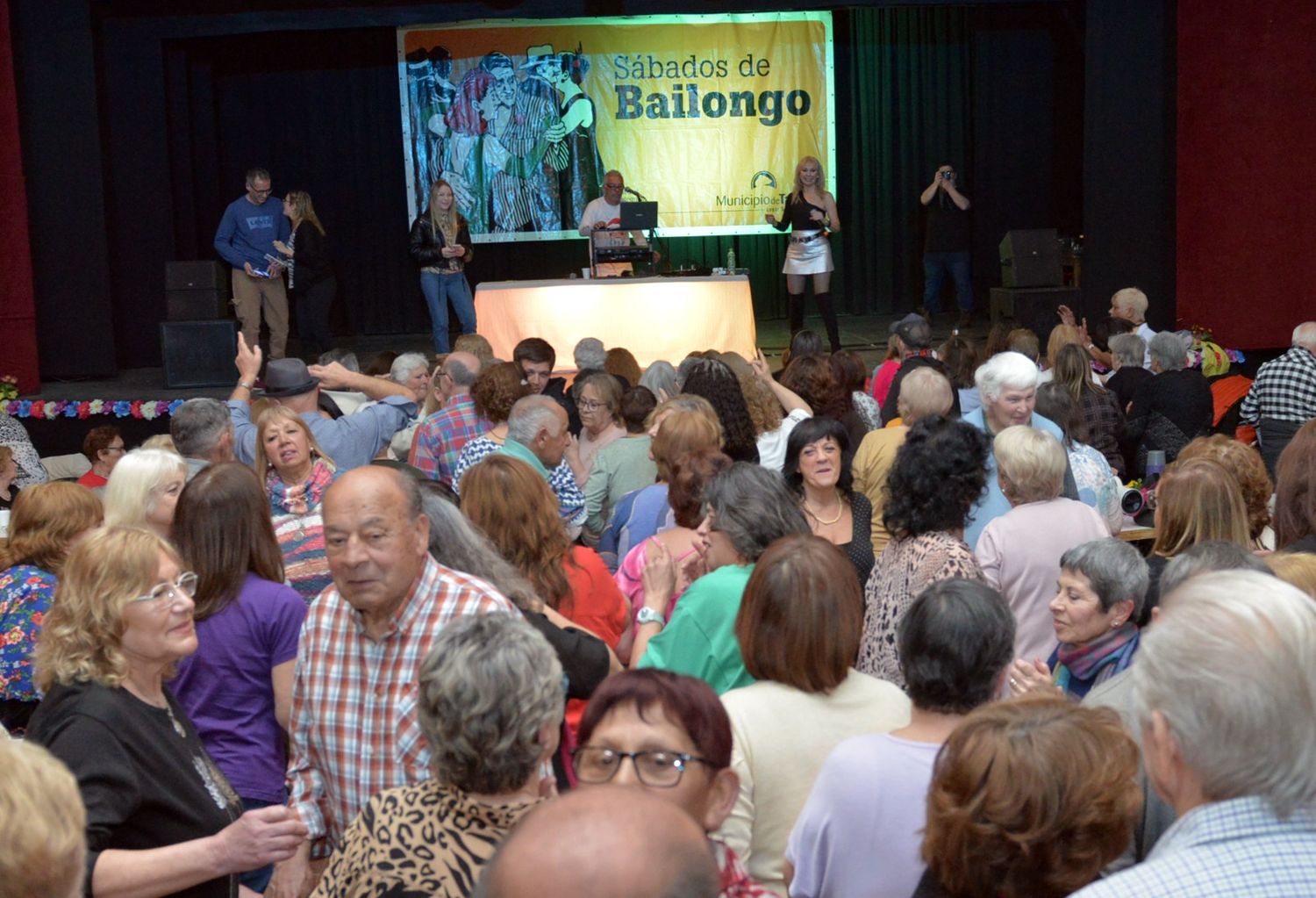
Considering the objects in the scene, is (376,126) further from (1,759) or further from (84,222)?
(1,759)

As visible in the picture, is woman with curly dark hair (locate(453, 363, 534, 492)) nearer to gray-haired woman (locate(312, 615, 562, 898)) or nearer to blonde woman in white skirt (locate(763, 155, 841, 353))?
gray-haired woman (locate(312, 615, 562, 898))

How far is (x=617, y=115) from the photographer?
45.2 ft

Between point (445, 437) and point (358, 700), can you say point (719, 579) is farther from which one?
point (445, 437)

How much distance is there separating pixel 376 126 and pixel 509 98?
171cm

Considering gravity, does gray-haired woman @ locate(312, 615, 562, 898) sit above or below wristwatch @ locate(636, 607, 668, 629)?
above

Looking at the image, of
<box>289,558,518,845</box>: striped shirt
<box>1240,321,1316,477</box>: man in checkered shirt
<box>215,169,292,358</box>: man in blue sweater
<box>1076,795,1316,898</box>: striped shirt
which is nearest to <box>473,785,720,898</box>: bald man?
<box>1076,795,1316,898</box>: striped shirt

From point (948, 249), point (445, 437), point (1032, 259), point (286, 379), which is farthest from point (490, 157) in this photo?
point (286, 379)

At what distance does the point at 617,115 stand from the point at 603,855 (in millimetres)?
13150

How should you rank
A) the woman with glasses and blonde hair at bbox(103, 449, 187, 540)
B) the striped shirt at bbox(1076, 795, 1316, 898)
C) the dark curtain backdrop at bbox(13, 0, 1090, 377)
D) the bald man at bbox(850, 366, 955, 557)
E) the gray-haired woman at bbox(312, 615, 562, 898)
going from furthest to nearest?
the dark curtain backdrop at bbox(13, 0, 1090, 377), the bald man at bbox(850, 366, 955, 557), the woman with glasses and blonde hair at bbox(103, 449, 187, 540), the gray-haired woman at bbox(312, 615, 562, 898), the striped shirt at bbox(1076, 795, 1316, 898)

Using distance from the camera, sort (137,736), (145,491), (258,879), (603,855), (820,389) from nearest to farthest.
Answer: (603,855), (137,736), (258,879), (145,491), (820,389)

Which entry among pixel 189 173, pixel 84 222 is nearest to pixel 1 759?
pixel 84 222

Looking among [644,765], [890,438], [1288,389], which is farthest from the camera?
[1288,389]

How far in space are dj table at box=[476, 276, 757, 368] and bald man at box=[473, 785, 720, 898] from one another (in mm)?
9039

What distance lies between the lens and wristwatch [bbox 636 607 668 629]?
10.7ft
